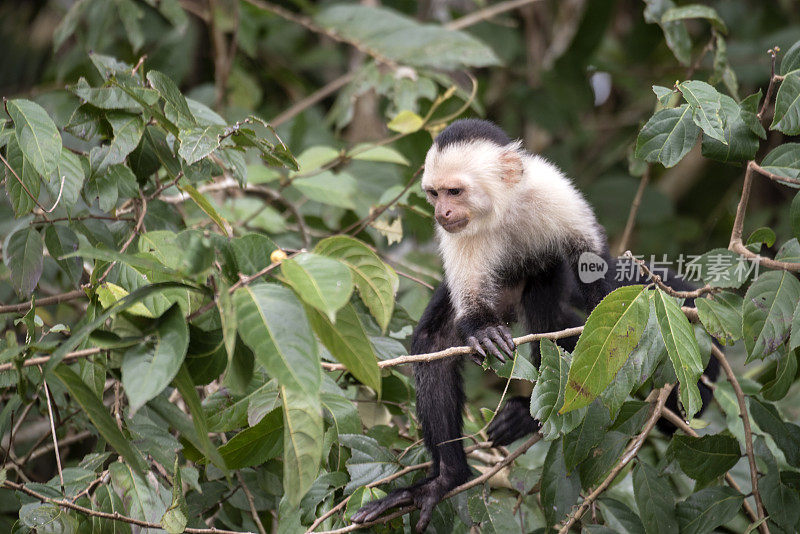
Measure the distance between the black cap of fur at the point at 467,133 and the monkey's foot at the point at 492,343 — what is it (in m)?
0.61

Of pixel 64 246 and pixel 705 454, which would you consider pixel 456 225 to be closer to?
pixel 705 454

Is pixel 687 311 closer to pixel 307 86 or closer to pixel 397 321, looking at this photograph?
pixel 397 321

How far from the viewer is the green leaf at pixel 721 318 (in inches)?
62.9

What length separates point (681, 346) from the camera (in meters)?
1.38

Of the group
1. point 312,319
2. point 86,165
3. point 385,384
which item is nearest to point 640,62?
point 385,384

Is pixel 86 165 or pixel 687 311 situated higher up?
pixel 86 165

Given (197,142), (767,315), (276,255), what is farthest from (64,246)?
(767,315)

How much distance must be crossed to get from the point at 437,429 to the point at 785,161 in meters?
1.03

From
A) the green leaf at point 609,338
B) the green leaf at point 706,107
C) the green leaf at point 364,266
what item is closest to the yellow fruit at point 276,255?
the green leaf at point 364,266

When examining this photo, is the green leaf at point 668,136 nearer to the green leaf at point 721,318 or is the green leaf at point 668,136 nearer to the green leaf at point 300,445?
the green leaf at point 721,318

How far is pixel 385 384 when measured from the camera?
2088 mm

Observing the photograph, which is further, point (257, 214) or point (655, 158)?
point (257, 214)

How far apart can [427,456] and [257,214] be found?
Result: 1.10 m

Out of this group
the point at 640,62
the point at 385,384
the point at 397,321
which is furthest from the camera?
the point at 640,62
